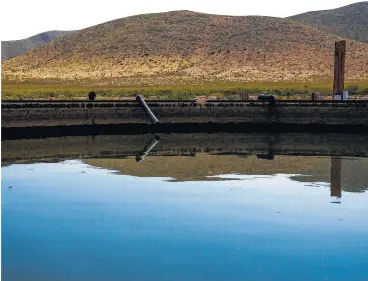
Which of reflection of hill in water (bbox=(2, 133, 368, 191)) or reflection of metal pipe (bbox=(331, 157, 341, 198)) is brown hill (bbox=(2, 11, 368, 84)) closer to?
reflection of hill in water (bbox=(2, 133, 368, 191))

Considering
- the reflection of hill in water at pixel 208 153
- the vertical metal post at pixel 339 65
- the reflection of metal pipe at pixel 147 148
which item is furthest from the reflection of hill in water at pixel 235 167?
the vertical metal post at pixel 339 65

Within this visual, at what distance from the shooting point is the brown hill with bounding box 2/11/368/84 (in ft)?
398

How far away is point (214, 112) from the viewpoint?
155ft

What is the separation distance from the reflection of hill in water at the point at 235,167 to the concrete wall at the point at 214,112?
13.4 m

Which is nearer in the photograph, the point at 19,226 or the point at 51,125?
the point at 19,226

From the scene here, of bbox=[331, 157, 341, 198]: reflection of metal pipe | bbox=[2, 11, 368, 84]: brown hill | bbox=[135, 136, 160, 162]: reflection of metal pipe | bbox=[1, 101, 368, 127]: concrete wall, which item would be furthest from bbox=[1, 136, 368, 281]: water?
bbox=[2, 11, 368, 84]: brown hill

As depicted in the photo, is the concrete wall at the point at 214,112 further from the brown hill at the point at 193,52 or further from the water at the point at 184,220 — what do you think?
the brown hill at the point at 193,52

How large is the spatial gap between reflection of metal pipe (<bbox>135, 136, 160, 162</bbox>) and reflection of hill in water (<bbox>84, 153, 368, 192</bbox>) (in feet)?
1.25

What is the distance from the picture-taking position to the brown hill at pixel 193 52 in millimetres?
121375

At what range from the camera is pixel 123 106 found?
152 ft

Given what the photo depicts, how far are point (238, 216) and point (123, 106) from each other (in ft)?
95.2

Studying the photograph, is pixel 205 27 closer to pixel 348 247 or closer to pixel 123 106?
pixel 123 106

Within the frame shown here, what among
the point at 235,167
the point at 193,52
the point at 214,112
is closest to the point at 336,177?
the point at 235,167

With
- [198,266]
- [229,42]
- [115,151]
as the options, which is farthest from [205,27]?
[198,266]
